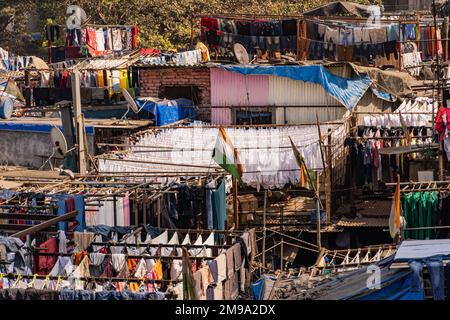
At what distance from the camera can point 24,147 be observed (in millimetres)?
25188

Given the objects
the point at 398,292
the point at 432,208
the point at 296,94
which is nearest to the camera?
the point at 398,292

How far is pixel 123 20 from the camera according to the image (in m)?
44.0

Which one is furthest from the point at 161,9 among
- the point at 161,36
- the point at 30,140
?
the point at 30,140

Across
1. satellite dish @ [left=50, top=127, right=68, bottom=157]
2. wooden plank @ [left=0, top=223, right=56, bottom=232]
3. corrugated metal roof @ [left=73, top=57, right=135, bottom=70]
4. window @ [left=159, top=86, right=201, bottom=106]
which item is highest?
corrugated metal roof @ [left=73, top=57, right=135, bottom=70]

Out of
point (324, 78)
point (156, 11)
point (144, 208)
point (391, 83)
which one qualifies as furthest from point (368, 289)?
point (156, 11)

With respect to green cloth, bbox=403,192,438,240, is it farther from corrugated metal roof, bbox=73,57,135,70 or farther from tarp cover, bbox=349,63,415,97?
corrugated metal roof, bbox=73,57,135,70

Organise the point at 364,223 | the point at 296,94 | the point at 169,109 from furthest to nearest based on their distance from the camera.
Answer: the point at 296,94
the point at 169,109
the point at 364,223

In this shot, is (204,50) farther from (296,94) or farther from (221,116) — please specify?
(296,94)

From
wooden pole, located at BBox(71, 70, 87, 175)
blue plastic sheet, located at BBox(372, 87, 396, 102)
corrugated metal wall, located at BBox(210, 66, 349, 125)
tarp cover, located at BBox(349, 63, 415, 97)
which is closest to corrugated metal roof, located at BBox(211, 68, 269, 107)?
corrugated metal wall, located at BBox(210, 66, 349, 125)

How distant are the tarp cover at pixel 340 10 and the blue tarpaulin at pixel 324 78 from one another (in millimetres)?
11418

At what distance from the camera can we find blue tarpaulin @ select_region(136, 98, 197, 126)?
85.4ft

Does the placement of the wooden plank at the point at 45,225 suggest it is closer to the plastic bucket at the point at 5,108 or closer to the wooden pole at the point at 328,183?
the wooden pole at the point at 328,183

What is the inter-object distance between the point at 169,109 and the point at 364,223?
20.0ft

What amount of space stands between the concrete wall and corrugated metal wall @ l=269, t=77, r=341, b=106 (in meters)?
5.45
